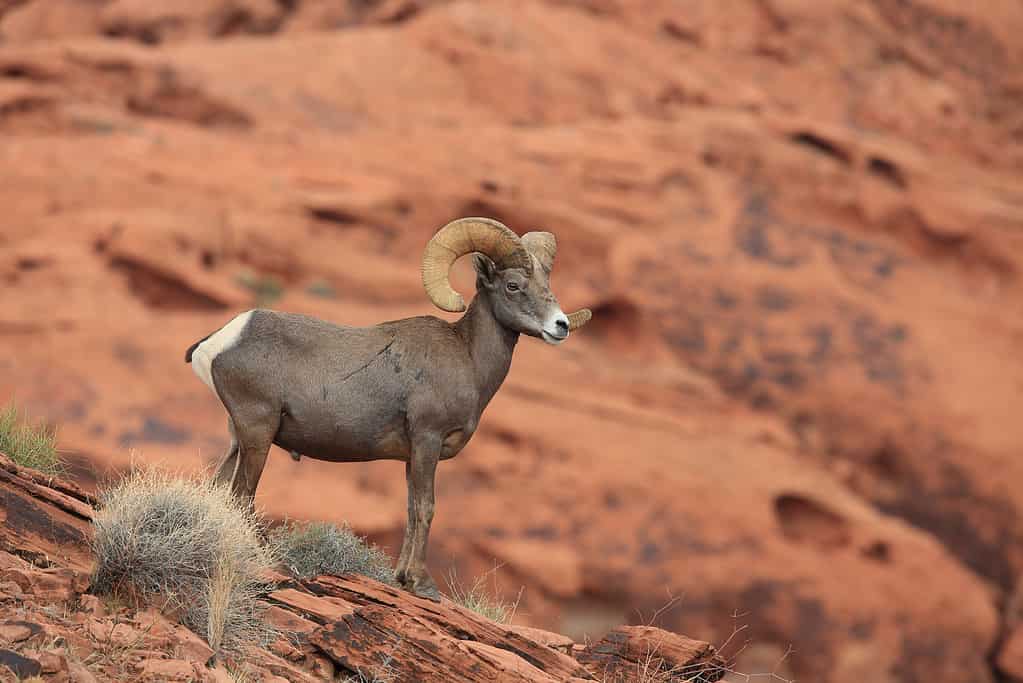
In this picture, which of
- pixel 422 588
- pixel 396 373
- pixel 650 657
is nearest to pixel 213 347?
pixel 396 373

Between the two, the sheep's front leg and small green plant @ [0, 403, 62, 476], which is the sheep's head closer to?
the sheep's front leg

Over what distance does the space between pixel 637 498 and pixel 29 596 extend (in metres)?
14.1

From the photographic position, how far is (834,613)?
20.2 metres

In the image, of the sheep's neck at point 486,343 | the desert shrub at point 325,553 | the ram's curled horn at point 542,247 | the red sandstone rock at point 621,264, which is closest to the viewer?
the desert shrub at point 325,553

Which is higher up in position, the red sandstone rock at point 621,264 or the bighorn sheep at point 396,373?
the bighorn sheep at point 396,373

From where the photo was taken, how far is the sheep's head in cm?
871

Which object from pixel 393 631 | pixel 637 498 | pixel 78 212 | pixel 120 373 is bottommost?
pixel 637 498

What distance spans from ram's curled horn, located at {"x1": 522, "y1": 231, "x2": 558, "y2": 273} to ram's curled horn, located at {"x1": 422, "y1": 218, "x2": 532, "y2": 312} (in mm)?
252

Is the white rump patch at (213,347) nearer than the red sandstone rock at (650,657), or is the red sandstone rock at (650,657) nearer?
the white rump patch at (213,347)

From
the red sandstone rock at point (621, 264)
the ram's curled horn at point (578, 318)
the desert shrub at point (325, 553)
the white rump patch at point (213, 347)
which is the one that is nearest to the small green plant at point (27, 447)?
the white rump patch at point (213, 347)

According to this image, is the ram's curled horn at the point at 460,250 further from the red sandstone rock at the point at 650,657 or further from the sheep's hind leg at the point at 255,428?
the red sandstone rock at the point at 650,657

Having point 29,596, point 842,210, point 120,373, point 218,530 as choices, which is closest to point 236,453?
point 218,530

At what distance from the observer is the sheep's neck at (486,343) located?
8898 millimetres

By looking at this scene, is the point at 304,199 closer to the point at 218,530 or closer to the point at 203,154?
the point at 203,154
